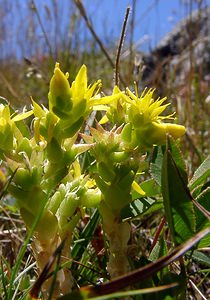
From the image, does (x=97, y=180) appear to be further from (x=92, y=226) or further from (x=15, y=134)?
(x=92, y=226)

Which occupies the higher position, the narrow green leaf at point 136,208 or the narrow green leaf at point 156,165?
the narrow green leaf at point 156,165

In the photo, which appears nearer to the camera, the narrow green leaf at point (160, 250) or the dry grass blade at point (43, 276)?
the dry grass blade at point (43, 276)

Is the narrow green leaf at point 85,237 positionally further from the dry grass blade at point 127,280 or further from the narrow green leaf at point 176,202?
the dry grass blade at point 127,280

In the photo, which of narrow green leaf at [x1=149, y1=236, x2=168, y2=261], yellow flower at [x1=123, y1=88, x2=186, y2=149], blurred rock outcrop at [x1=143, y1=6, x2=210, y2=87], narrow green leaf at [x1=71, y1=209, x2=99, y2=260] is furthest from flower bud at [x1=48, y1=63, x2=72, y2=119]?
blurred rock outcrop at [x1=143, y1=6, x2=210, y2=87]

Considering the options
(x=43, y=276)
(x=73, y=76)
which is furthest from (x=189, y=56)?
(x=43, y=276)

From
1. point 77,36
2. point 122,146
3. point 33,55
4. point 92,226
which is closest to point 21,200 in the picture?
point 122,146

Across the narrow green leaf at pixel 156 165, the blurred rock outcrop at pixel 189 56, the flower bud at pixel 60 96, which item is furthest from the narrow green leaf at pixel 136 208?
the blurred rock outcrop at pixel 189 56

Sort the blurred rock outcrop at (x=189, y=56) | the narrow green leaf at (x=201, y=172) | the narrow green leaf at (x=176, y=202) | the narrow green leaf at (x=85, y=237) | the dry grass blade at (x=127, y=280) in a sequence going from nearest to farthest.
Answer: the dry grass blade at (x=127, y=280)
the narrow green leaf at (x=176, y=202)
the narrow green leaf at (x=201, y=172)
the narrow green leaf at (x=85, y=237)
the blurred rock outcrop at (x=189, y=56)

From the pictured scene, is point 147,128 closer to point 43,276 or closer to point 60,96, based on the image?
point 60,96
